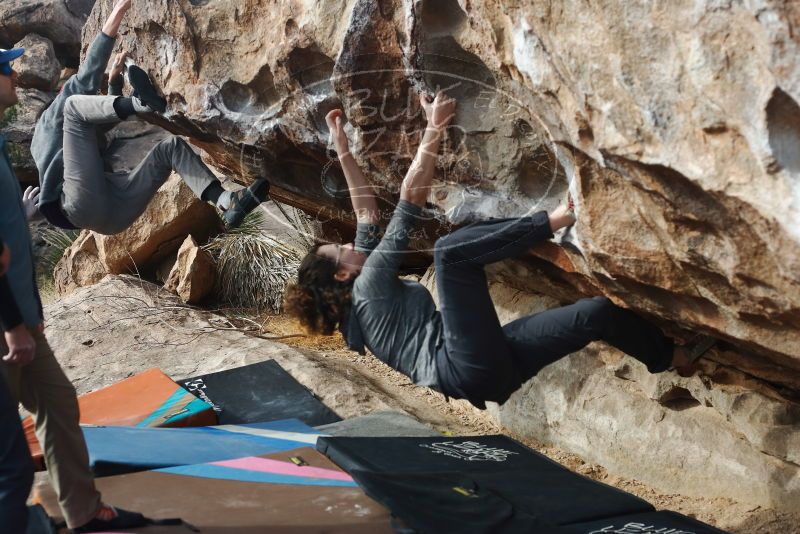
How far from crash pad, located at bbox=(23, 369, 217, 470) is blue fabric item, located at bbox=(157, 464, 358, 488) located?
34.9 inches

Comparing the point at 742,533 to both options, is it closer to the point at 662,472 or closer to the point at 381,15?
the point at 662,472

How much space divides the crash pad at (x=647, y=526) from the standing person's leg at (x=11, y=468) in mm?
1766

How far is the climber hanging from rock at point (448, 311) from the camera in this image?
2980 mm

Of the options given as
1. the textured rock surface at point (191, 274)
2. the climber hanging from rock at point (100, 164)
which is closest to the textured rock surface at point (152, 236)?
the textured rock surface at point (191, 274)

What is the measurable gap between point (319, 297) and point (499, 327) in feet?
2.45

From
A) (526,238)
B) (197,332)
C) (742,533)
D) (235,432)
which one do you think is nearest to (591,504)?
(742,533)

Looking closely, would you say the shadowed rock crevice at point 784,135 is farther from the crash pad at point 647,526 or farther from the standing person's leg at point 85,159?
the standing person's leg at point 85,159

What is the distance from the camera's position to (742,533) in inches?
133

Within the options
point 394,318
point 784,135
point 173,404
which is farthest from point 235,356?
point 784,135

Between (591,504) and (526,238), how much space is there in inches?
41.7

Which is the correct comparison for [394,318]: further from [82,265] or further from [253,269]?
[82,265]

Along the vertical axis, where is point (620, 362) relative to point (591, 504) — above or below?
above

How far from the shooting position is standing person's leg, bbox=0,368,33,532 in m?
2.38

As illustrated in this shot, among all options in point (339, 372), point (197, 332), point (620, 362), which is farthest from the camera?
point (197, 332)
